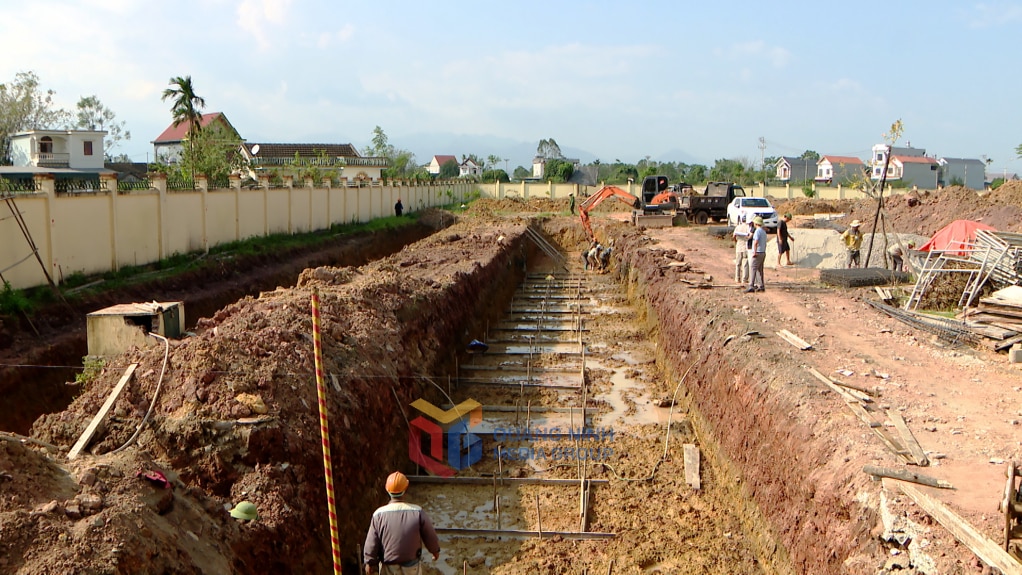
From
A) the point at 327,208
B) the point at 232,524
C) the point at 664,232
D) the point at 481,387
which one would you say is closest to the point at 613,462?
the point at 481,387

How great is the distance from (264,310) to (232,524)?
494 centimetres

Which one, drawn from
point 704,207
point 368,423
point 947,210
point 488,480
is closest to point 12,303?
point 368,423

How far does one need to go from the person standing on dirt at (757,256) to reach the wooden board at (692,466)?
5526mm

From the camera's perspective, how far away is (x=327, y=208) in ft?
102

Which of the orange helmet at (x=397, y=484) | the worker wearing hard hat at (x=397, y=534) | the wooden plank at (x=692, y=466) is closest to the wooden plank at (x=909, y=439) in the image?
the wooden plank at (x=692, y=466)

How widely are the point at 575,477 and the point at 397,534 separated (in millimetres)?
4415

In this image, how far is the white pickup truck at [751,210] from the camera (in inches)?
1054

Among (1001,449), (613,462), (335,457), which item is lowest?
(613,462)

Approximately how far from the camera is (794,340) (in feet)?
35.4

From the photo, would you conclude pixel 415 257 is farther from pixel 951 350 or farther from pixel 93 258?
pixel 951 350

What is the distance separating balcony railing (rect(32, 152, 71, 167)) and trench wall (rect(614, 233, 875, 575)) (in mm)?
42571

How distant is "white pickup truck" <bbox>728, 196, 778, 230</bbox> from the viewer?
26.8 m

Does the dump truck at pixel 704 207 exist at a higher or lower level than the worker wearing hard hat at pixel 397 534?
higher

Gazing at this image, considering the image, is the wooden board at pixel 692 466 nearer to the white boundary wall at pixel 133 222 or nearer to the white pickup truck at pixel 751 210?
the white boundary wall at pixel 133 222
